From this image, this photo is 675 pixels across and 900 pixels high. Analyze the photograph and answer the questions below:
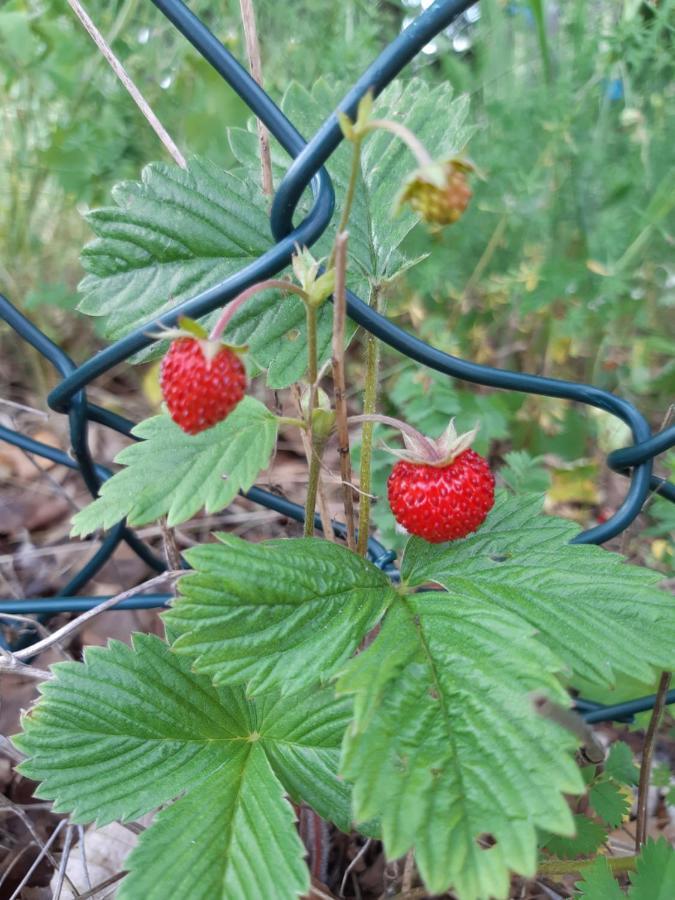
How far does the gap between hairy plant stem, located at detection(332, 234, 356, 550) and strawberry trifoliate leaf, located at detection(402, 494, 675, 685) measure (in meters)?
0.09

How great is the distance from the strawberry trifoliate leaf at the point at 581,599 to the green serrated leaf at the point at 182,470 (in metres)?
0.20

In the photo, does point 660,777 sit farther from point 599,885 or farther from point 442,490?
point 442,490

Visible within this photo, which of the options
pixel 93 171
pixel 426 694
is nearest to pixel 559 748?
pixel 426 694

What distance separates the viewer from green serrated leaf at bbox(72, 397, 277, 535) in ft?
2.03

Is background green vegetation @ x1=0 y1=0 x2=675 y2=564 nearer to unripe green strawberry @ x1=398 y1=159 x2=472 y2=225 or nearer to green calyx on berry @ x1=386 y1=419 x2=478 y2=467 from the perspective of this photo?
green calyx on berry @ x1=386 y1=419 x2=478 y2=467

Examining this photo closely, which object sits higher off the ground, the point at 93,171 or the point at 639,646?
the point at 93,171

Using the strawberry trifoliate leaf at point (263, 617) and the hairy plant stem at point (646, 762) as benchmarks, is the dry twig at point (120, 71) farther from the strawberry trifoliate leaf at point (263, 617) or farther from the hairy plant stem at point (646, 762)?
the hairy plant stem at point (646, 762)

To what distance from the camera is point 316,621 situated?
65 cm

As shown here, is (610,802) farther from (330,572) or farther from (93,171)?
(93,171)

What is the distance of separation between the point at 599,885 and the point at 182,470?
558 mm

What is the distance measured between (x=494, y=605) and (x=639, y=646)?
0.44 ft

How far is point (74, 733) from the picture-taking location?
74 centimetres

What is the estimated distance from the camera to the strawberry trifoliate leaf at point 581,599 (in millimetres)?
647

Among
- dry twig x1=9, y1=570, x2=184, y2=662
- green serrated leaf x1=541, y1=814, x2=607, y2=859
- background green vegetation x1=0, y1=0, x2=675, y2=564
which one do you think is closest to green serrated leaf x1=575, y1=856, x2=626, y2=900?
green serrated leaf x1=541, y1=814, x2=607, y2=859
